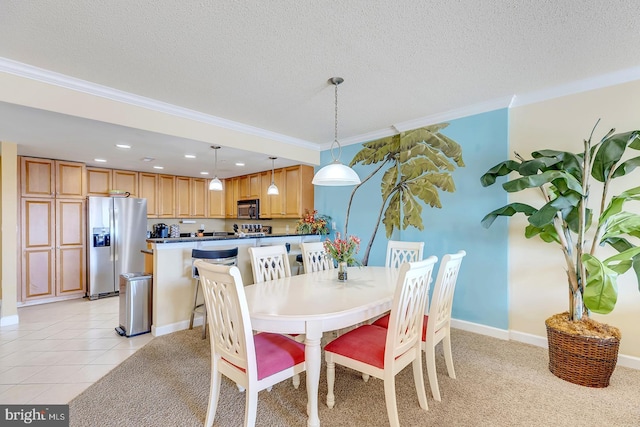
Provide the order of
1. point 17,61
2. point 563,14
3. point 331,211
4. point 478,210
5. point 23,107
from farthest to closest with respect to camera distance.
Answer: point 331,211
point 478,210
point 23,107
point 17,61
point 563,14

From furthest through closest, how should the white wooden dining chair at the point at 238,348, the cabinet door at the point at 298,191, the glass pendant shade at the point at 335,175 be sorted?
the cabinet door at the point at 298,191
the glass pendant shade at the point at 335,175
the white wooden dining chair at the point at 238,348

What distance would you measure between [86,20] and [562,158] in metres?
3.45

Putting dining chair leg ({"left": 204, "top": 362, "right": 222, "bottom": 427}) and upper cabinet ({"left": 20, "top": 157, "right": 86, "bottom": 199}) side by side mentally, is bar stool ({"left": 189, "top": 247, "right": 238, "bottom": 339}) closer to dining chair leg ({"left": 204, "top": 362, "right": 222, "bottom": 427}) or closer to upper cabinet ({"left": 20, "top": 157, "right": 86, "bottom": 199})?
dining chair leg ({"left": 204, "top": 362, "right": 222, "bottom": 427})

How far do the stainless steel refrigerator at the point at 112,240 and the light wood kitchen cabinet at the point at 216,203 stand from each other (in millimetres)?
1542

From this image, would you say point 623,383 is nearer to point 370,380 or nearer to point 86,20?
point 370,380

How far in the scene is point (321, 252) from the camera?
3234 mm

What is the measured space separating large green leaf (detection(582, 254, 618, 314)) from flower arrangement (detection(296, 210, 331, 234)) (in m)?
3.21

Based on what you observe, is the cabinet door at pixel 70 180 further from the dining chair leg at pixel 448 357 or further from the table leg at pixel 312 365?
the dining chair leg at pixel 448 357

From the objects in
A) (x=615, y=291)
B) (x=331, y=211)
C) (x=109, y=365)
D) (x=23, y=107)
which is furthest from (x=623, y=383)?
(x=23, y=107)

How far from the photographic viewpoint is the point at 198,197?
6.50m

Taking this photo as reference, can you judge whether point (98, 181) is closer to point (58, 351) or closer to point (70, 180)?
point (70, 180)

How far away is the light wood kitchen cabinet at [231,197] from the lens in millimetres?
6480

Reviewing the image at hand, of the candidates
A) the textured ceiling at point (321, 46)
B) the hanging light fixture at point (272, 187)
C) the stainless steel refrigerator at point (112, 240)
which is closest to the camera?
the textured ceiling at point (321, 46)

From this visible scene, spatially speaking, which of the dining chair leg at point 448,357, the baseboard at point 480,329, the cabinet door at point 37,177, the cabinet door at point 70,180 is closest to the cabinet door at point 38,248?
the cabinet door at point 37,177
